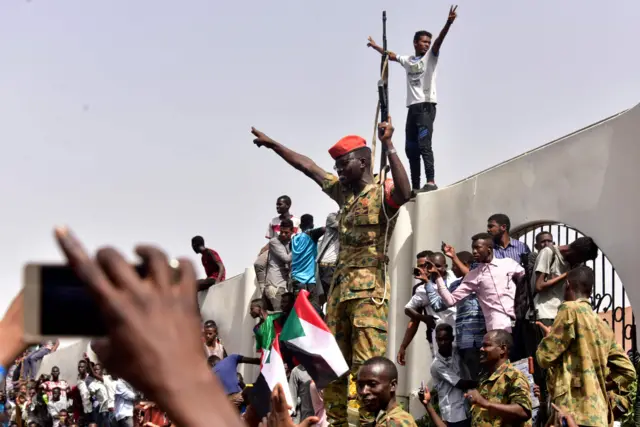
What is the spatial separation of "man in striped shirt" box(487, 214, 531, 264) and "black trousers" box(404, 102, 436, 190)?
217 centimetres

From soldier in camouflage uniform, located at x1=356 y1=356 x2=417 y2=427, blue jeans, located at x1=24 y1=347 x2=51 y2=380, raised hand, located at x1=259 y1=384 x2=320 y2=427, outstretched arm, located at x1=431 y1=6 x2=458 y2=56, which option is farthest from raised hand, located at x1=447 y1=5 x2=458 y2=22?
blue jeans, located at x1=24 y1=347 x2=51 y2=380

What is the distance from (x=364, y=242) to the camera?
22.3 feet

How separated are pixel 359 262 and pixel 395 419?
4.13 feet

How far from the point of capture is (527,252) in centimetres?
835

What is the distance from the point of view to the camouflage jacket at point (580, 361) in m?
6.33

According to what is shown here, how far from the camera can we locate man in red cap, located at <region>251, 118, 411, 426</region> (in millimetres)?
6578

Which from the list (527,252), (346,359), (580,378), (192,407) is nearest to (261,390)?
(346,359)

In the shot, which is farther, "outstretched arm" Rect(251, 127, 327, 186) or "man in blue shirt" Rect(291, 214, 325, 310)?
"man in blue shirt" Rect(291, 214, 325, 310)

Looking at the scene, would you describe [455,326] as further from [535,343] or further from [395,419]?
[395,419]

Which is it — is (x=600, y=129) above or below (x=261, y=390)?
above

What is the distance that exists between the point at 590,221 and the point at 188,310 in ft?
24.1

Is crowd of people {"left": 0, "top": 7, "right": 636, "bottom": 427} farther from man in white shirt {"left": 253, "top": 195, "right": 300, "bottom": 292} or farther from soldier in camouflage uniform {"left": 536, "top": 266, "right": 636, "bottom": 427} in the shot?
man in white shirt {"left": 253, "top": 195, "right": 300, "bottom": 292}

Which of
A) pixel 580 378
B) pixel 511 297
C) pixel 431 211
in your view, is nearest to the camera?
pixel 580 378

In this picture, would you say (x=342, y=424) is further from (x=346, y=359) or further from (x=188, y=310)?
(x=188, y=310)
